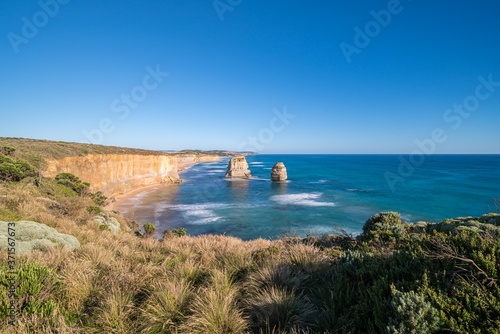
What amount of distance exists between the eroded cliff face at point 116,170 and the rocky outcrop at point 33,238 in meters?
20.8

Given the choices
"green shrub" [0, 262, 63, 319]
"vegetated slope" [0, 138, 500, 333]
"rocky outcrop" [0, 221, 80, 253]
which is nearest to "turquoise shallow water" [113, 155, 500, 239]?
"rocky outcrop" [0, 221, 80, 253]

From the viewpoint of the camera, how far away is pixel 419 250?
12.0 ft

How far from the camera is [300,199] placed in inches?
1639

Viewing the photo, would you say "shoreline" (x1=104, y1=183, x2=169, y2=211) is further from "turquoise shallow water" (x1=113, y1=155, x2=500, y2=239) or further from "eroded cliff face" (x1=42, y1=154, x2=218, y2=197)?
"turquoise shallow water" (x1=113, y1=155, x2=500, y2=239)

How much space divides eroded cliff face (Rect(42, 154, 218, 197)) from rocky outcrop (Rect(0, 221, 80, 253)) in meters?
20.8

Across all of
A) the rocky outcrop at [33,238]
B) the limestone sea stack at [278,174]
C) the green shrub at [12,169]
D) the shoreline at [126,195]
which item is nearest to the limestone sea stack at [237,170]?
the limestone sea stack at [278,174]

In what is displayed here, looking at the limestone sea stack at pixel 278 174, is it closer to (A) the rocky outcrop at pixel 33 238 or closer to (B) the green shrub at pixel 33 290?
(A) the rocky outcrop at pixel 33 238

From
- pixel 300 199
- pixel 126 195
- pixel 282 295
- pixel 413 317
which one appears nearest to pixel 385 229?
pixel 282 295

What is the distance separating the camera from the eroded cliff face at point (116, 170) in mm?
29797

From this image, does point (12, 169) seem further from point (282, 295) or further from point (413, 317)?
point (413, 317)

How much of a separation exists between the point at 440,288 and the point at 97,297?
515 cm

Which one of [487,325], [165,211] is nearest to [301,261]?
[487,325]

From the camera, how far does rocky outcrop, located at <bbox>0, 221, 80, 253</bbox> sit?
241 inches

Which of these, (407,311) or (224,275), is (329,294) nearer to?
(407,311)
